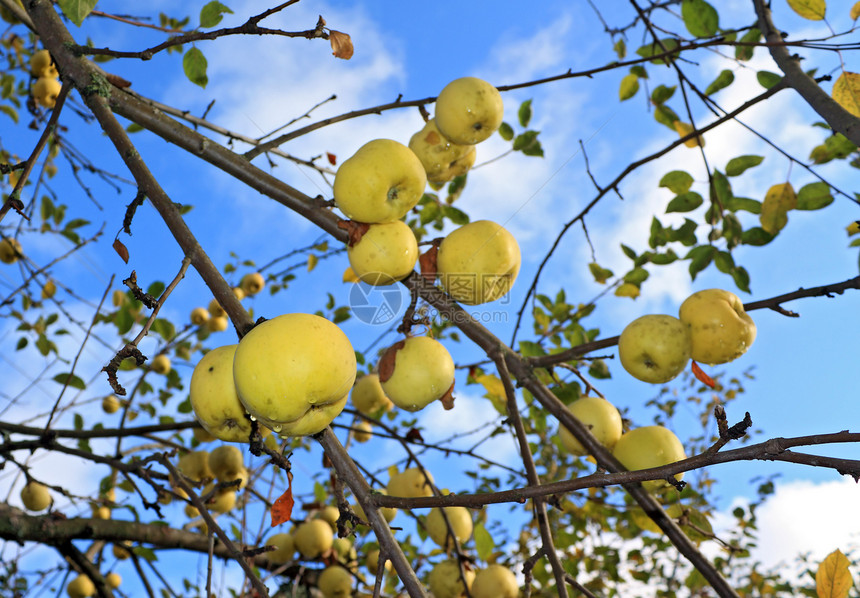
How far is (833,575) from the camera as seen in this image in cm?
156

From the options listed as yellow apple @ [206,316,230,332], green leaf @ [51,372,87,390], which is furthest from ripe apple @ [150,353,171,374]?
green leaf @ [51,372,87,390]

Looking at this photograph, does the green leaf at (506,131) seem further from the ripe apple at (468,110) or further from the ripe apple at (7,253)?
the ripe apple at (7,253)

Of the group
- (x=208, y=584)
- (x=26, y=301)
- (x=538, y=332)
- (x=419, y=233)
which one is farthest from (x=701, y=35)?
(x=26, y=301)

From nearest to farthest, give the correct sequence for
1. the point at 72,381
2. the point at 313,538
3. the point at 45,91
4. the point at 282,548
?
the point at 72,381 → the point at 313,538 → the point at 282,548 → the point at 45,91

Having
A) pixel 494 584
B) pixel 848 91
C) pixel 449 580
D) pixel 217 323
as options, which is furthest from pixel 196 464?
pixel 848 91

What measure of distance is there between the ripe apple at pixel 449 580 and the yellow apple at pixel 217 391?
1979 millimetres

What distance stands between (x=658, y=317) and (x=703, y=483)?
15.7 ft

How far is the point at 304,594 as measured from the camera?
3.77 m

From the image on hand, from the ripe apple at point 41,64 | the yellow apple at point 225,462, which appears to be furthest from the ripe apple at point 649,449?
the ripe apple at point 41,64

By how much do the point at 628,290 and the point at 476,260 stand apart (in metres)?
1.36

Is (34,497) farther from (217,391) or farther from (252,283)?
(217,391)

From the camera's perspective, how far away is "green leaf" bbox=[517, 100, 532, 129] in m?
3.19

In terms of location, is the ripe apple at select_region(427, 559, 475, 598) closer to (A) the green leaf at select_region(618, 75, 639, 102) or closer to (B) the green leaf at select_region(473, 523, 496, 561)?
(B) the green leaf at select_region(473, 523, 496, 561)

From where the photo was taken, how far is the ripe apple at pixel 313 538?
3670mm
